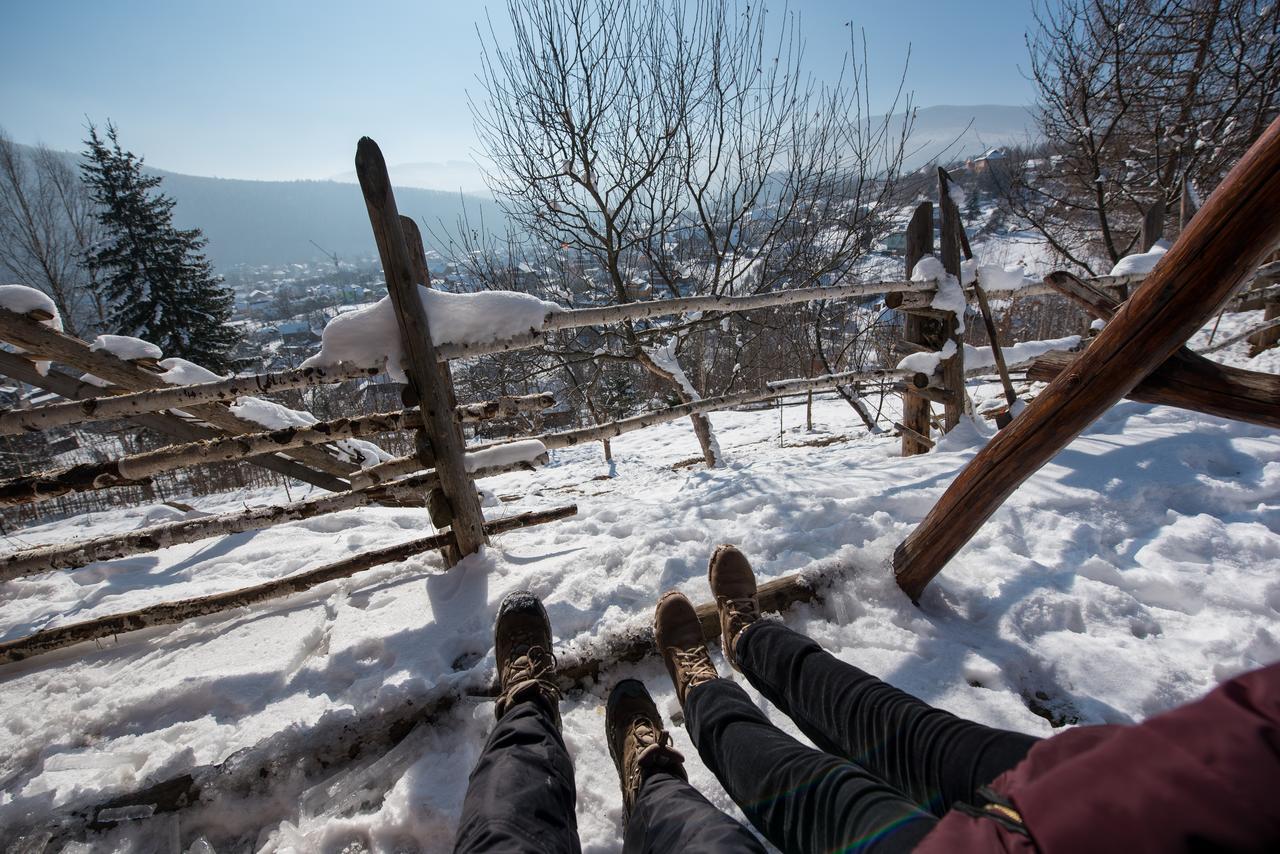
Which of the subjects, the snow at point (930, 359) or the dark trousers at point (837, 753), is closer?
the dark trousers at point (837, 753)

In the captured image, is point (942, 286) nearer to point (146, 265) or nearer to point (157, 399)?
point (157, 399)

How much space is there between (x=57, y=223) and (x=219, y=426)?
21377 mm

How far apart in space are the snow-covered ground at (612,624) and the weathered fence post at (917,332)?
38.4 inches

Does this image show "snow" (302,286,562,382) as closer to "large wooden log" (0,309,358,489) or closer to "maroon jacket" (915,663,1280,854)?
"large wooden log" (0,309,358,489)

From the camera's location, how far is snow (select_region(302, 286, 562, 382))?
2.11m


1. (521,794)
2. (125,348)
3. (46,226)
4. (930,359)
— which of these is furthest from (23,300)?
(46,226)

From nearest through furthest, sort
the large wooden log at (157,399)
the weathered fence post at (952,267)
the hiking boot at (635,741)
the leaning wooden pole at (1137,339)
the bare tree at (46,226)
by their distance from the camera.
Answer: the leaning wooden pole at (1137,339) < the hiking boot at (635,741) < the large wooden log at (157,399) < the weathered fence post at (952,267) < the bare tree at (46,226)

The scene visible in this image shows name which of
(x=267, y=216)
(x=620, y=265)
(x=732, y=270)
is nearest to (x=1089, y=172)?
(x=732, y=270)

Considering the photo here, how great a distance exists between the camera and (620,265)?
8.16 meters

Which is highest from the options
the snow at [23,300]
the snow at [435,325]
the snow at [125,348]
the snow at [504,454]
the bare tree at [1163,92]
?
the bare tree at [1163,92]

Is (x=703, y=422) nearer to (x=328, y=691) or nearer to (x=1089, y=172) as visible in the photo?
(x=328, y=691)

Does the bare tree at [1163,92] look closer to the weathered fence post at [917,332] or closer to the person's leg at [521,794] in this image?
the weathered fence post at [917,332]

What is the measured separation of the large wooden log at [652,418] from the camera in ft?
7.80

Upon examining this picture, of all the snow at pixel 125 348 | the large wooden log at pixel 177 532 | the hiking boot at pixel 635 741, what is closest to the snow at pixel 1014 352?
the hiking boot at pixel 635 741
